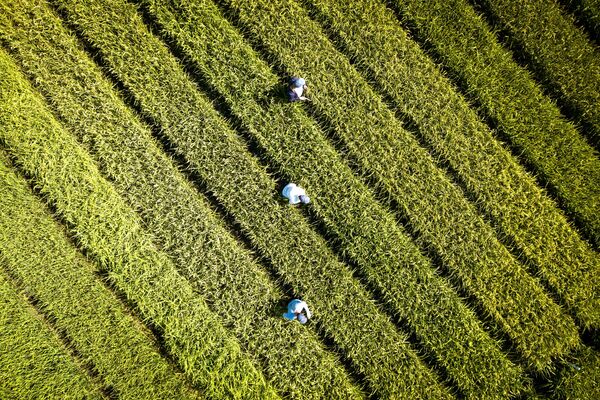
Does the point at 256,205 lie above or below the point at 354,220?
above

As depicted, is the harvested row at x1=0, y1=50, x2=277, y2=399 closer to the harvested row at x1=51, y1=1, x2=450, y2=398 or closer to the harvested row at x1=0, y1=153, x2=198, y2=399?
the harvested row at x1=0, y1=153, x2=198, y2=399

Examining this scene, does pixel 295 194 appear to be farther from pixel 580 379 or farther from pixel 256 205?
pixel 580 379

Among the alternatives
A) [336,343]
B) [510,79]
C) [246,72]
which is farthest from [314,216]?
[510,79]

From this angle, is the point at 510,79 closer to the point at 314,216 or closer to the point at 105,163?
the point at 314,216

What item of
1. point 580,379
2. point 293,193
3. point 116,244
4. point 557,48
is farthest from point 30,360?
point 557,48

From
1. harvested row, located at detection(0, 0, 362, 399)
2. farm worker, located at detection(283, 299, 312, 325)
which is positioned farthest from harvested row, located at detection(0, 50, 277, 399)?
farm worker, located at detection(283, 299, 312, 325)

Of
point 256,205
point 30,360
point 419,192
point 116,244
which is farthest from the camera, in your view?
point 419,192

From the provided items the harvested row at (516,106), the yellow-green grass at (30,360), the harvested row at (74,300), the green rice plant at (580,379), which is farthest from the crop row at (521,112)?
the yellow-green grass at (30,360)
